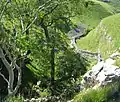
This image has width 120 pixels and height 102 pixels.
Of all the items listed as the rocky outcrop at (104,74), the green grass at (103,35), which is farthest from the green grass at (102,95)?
the green grass at (103,35)

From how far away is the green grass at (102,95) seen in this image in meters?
15.0

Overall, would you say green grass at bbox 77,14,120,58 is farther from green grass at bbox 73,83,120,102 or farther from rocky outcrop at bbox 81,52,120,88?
green grass at bbox 73,83,120,102

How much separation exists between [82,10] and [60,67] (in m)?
6.40

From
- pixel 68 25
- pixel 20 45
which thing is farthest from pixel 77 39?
pixel 20 45

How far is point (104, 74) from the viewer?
54.3ft

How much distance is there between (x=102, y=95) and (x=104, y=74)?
172 cm

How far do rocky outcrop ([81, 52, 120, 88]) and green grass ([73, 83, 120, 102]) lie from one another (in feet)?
1.67

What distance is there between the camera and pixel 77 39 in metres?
197

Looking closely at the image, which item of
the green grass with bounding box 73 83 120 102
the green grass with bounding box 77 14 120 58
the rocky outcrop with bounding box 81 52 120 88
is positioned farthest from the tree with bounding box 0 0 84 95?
the green grass with bounding box 77 14 120 58

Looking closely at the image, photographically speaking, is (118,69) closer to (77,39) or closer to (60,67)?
(60,67)

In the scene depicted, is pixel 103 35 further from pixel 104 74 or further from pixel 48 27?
pixel 104 74

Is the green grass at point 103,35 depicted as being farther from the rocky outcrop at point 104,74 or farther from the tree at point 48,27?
the rocky outcrop at point 104,74

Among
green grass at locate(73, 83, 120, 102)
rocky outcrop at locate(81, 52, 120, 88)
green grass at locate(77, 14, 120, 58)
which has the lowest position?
green grass at locate(77, 14, 120, 58)

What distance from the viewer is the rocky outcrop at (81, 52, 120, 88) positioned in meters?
16.0
